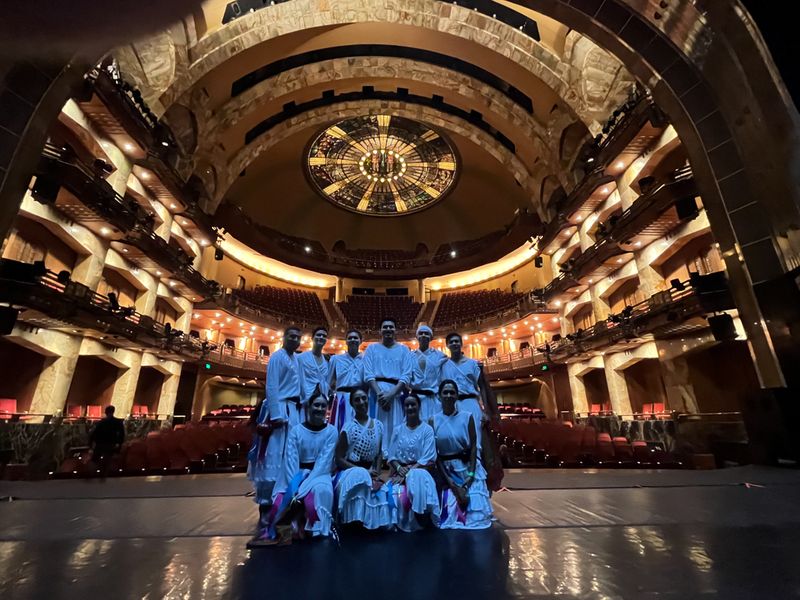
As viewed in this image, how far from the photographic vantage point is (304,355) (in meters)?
3.77

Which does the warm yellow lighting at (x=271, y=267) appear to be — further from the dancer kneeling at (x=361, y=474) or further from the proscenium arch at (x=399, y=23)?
the dancer kneeling at (x=361, y=474)

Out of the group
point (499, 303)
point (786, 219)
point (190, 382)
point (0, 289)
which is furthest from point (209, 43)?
point (499, 303)

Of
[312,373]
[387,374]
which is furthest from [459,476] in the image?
[312,373]

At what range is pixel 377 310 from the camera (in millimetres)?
29953

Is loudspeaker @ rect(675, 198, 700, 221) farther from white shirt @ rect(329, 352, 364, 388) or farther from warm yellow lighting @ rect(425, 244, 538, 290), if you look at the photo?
warm yellow lighting @ rect(425, 244, 538, 290)

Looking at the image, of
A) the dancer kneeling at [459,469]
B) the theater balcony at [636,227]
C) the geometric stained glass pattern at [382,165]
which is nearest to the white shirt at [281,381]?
the dancer kneeling at [459,469]

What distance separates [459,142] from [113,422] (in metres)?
28.2

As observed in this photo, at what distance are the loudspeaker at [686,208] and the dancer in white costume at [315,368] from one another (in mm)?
12606

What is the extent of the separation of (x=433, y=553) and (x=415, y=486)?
618mm

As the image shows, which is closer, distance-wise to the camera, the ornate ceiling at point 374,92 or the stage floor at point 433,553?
the stage floor at point 433,553

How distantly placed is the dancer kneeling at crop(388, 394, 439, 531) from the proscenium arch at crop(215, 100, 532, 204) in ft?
72.7

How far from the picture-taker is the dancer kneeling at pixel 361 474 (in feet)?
9.69

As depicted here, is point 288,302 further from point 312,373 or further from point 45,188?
point 312,373

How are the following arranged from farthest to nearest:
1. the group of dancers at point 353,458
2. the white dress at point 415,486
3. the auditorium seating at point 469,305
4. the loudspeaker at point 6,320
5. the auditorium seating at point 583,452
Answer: the auditorium seating at point 469,305 → the loudspeaker at point 6,320 → the auditorium seating at point 583,452 → the white dress at point 415,486 → the group of dancers at point 353,458
